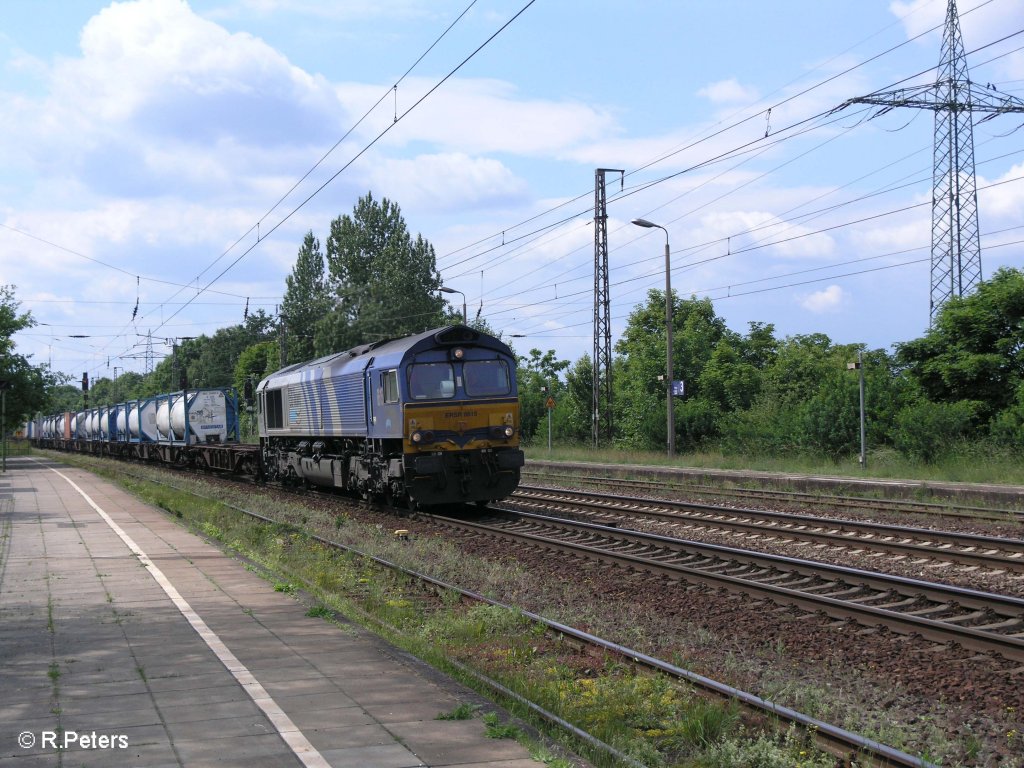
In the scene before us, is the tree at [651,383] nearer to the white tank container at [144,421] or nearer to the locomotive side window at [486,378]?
the locomotive side window at [486,378]

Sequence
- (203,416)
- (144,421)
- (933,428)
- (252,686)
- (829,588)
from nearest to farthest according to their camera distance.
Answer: (252,686), (829,588), (933,428), (203,416), (144,421)

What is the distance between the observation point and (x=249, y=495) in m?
24.0

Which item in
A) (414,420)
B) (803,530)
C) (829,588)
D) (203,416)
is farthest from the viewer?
(203,416)

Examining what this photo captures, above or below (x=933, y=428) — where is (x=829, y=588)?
below

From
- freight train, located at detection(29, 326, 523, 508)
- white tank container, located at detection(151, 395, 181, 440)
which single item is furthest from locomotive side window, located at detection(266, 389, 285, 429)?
white tank container, located at detection(151, 395, 181, 440)

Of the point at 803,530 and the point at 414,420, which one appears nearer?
the point at 803,530

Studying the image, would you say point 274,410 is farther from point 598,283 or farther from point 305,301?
point 305,301

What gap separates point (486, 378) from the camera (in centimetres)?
1744

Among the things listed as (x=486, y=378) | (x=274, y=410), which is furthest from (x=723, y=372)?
(x=486, y=378)

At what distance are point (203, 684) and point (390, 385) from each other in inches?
441

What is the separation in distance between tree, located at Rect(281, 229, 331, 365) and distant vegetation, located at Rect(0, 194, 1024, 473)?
0.38ft

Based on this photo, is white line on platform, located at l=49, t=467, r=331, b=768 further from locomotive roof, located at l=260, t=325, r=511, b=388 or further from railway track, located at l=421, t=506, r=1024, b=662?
locomotive roof, located at l=260, t=325, r=511, b=388

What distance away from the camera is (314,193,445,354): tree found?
161 ft

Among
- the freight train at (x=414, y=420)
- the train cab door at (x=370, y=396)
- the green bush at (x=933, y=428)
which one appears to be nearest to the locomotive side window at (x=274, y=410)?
the freight train at (x=414, y=420)
